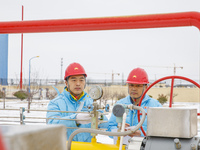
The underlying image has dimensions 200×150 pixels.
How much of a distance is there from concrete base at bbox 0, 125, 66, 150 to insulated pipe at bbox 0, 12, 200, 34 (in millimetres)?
915

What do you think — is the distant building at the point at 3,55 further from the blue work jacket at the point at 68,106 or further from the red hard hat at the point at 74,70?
the red hard hat at the point at 74,70

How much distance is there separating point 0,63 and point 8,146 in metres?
1.21

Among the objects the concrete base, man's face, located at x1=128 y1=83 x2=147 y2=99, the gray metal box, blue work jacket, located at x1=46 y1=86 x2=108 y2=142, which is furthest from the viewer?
man's face, located at x1=128 y1=83 x2=147 y2=99

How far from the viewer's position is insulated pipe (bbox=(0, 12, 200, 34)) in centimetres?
120

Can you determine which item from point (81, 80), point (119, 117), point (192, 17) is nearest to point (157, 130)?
point (119, 117)

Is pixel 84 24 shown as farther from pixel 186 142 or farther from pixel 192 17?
pixel 186 142

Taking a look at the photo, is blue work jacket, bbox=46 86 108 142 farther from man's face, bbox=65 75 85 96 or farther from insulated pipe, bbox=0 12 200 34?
insulated pipe, bbox=0 12 200 34

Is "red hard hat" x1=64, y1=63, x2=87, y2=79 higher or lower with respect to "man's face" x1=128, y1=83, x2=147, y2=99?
higher

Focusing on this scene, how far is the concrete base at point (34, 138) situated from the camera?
12.3 inches

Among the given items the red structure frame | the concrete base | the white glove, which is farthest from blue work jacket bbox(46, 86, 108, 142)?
the concrete base

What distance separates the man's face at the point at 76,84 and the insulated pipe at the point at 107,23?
4.35 ft

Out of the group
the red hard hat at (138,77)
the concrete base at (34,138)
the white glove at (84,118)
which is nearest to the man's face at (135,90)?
the red hard hat at (138,77)

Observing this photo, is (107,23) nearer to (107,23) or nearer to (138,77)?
(107,23)

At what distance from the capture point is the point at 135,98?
2.99m
